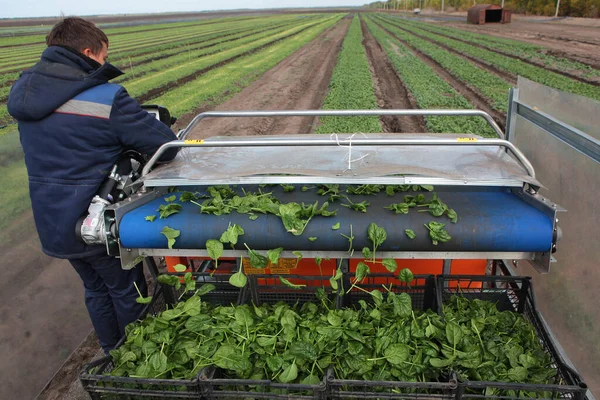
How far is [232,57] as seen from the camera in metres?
24.4

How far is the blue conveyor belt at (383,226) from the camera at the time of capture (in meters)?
2.26

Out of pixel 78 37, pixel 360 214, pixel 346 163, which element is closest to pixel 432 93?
pixel 346 163

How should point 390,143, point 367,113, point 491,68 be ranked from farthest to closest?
point 491,68 < point 367,113 < point 390,143

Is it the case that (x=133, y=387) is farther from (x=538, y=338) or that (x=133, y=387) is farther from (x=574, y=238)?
(x=574, y=238)

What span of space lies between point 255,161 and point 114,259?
120 centimetres

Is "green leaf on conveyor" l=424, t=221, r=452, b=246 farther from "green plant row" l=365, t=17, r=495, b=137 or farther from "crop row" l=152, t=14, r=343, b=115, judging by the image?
"crop row" l=152, t=14, r=343, b=115

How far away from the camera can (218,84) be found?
16125 millimetres

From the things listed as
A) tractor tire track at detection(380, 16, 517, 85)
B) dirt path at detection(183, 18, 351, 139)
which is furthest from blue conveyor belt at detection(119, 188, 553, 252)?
tractor tire track at detection(380, 16, 517, 85)

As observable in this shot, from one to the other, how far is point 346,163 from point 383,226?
0.70 m

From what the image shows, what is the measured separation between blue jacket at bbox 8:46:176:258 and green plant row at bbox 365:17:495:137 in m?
7.50

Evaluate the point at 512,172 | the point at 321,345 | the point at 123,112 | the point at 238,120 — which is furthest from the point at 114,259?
the point at 238,120

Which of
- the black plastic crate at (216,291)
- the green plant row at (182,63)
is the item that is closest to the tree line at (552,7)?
the green plant row at (182,63)

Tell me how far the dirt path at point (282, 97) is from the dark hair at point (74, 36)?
7182mm

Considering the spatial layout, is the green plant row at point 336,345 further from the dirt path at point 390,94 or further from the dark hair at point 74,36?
the dirt path at point 390,94
